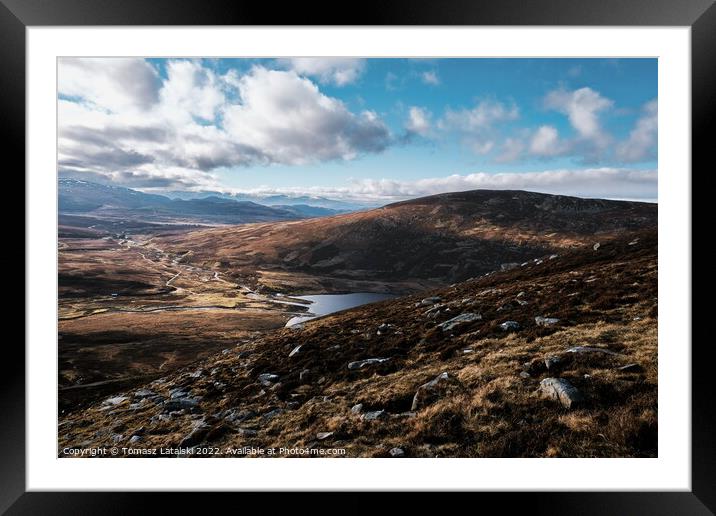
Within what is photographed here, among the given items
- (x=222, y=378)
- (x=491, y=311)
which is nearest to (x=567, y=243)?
(x=491, y=311)

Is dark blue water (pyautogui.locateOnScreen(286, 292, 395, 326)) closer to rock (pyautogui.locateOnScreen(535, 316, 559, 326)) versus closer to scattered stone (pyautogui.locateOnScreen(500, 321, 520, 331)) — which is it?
scattered stone (pyautogui.locateOnScreen(500, 321, 520, 331))

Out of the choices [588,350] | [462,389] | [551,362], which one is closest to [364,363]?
[462,389]

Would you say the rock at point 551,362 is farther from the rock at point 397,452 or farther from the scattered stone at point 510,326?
the rock at point 397,452

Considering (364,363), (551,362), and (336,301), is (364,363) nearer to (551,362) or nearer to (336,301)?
(551,362)

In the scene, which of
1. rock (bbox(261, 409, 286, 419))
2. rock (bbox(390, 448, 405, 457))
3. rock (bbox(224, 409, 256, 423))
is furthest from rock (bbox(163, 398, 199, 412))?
rock (bbox(390, 448, 405, 457))

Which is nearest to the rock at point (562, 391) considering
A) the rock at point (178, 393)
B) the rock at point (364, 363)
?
the rock at point (364, 363)

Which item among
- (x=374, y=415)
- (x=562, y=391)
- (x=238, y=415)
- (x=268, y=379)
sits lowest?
(x=238, y=415)
